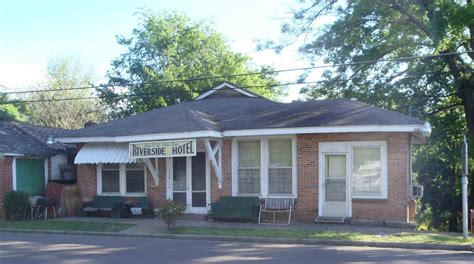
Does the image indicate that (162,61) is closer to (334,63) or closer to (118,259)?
(334,63)

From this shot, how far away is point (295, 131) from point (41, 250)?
8.22 meters

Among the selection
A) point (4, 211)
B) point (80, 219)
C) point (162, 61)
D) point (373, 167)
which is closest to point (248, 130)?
point (373, 167)

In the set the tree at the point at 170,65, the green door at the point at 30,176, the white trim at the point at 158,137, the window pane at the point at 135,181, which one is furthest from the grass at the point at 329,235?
the tree at the point at 170,65

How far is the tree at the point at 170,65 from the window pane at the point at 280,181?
1926 cm

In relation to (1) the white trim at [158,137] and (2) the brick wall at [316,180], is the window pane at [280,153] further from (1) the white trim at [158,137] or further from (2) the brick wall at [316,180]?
(1) the white trim at [158,137]

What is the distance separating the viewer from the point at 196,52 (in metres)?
42.3

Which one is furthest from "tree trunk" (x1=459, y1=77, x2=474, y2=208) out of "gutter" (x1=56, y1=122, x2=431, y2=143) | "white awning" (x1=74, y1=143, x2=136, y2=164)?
"white awning" (x1=74, y1=143, x2=136, y2=164)

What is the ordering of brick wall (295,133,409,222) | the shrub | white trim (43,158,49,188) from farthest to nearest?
1. white trim (43,158,49,188)
2. brick wall (295,133,409,222)
3. the shrub

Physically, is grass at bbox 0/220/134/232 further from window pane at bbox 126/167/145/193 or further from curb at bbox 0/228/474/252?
window pane at bbox 126/167/145/193

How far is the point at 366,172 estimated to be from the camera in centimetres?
1692

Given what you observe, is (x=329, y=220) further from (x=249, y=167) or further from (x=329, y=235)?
(x=249, y=167)

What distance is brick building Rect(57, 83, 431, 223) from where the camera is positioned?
650 inches

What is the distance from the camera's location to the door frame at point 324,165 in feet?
55.6

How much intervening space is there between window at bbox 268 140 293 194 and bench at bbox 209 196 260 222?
0.80 metres
